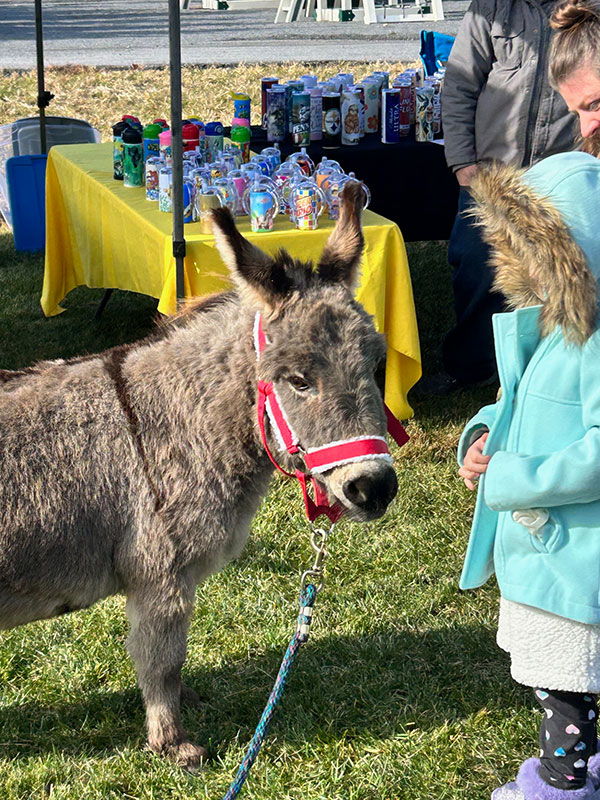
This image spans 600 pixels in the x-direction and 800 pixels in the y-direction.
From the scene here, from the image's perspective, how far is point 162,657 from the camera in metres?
2.92

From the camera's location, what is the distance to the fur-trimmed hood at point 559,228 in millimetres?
2148

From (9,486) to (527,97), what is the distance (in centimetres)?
370

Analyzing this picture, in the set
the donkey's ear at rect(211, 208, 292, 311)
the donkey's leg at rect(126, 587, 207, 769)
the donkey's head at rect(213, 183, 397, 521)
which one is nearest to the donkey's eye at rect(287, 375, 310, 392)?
the donkey's head at rect(213, 183, 397, 521)

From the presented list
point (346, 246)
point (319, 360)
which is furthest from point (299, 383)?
point (346, 246)

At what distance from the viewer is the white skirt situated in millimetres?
2328

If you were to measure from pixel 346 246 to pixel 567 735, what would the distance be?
5.03ft

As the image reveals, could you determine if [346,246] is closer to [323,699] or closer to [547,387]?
[547,387]

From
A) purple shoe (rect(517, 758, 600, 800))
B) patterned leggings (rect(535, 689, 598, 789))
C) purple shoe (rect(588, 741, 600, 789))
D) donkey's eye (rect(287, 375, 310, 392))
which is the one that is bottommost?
purple shoe (rect(588, 741, 600, 789))

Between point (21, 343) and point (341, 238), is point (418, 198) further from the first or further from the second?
point (341, 238)

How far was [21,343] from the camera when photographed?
21.4ft

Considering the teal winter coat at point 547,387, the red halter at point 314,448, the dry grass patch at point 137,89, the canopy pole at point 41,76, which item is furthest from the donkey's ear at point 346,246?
the dry grass patch at point 137,89

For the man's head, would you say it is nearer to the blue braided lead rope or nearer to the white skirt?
the white skirt

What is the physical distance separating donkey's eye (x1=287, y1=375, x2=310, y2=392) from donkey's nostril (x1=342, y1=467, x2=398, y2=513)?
0.30 metres

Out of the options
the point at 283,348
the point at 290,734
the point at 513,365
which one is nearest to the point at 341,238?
the point at 283,348
